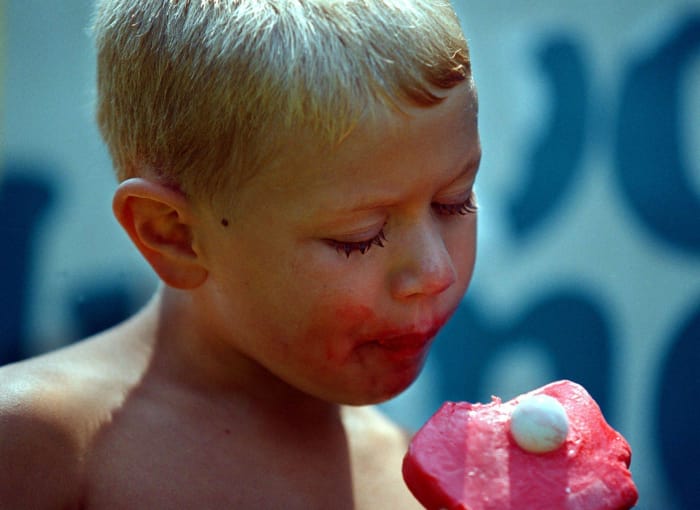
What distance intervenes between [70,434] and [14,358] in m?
1.24

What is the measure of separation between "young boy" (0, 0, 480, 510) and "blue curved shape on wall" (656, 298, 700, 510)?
109 cm

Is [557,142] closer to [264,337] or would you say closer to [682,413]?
[682,413]

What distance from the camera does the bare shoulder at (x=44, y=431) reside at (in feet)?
3.98

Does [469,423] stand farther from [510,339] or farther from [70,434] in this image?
[510,339]

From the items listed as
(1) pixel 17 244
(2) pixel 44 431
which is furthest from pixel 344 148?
(1) pixel 17 244

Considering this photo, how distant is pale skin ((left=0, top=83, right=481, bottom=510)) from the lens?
3.88ft

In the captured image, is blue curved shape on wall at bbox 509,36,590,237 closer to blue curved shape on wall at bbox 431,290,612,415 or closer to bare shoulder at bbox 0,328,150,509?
blue curved shape on wall at bbox 431,290,612,415

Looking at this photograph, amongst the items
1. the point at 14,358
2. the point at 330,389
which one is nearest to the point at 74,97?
the point at 14,358

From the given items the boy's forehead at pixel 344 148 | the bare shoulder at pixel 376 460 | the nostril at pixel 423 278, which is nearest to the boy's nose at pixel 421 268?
the nostril at pixel 423 278

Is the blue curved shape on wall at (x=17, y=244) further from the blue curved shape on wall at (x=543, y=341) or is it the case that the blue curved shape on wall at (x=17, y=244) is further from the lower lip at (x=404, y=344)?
the lower lip at (x=404, y=344)

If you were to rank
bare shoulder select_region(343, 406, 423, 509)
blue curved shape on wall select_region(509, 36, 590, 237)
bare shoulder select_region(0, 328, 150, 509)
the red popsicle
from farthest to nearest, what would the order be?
1. blue curved shape on wall select_region(509, 36, 590, 237)
2. bare shoulder select_region(343, 406, 423, 509)
3. bare shoulder select_region(0, 328, 150, 509)
4. the red popsicle

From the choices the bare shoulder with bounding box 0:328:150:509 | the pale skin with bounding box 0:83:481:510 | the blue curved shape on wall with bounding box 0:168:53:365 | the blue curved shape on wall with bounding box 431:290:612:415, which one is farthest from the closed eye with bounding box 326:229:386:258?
the blue curved shape on wall with bounding box 0:168:53:365

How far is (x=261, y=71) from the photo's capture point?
1161 millimetres

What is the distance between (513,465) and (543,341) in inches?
47.9
